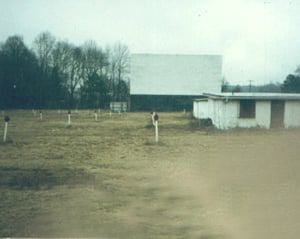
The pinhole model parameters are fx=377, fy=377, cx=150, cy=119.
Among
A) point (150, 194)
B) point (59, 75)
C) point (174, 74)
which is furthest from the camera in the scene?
point (59, 75)

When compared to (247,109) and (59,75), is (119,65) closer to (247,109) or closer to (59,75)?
(59,75)

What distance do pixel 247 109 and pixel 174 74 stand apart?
32515 mm

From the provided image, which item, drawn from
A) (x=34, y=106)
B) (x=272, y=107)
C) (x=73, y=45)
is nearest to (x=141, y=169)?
(x=272, y=107)

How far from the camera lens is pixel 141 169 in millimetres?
9930

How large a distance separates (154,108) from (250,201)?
47.8 meters

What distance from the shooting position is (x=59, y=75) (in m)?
66.9

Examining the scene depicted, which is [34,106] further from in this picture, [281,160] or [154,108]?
[281,160]

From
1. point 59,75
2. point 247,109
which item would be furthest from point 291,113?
point 59,75

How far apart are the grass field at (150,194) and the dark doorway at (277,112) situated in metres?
12.3

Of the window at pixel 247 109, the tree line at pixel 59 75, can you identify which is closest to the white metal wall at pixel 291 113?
the window at pixel 247 109

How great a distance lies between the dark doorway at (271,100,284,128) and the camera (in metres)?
24.6

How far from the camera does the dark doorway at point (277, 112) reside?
80.7ft

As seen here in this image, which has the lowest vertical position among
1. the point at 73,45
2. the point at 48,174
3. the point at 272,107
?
the point at 48,174

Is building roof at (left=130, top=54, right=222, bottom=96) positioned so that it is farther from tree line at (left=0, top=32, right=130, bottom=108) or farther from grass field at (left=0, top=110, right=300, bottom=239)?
grass field at (left=0, top=110, right=300, bottom=239)
